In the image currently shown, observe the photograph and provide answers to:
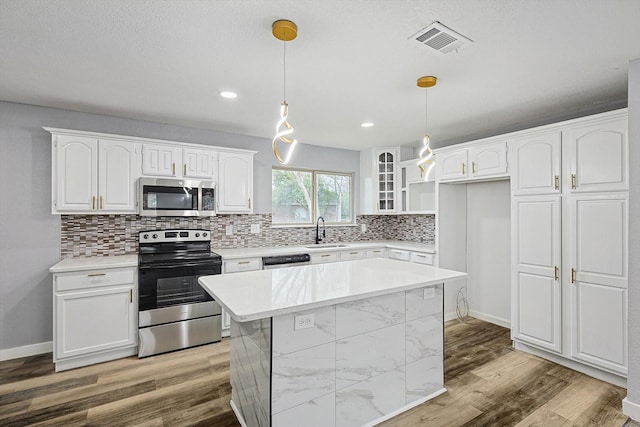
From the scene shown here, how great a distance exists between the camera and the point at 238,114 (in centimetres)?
356

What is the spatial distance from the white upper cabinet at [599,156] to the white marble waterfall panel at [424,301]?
1.65m

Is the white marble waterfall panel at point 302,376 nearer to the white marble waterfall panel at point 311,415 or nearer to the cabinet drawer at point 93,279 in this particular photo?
the white marble waterfall panel at point 311,415

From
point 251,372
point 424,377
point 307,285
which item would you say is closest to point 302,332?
point 307,285

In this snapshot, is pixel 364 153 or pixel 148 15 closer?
pixel 148 15

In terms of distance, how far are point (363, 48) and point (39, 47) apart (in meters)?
2.16

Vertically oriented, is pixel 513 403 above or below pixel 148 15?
below

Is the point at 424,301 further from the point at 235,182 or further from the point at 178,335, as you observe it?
the point at 235,182

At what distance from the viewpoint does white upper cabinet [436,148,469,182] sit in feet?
12.8

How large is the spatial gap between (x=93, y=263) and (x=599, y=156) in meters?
4.68

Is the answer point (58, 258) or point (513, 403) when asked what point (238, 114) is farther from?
point (513, 403)

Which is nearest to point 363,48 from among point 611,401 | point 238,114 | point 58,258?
point 238,114

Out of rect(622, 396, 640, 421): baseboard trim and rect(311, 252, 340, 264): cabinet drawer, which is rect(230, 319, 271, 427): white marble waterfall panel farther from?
rect(622, 396, 640, 421): baseboard trim

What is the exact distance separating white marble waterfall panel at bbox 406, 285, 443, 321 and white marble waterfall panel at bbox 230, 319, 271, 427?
1.09 m

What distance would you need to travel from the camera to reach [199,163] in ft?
12.5
